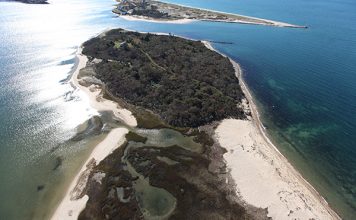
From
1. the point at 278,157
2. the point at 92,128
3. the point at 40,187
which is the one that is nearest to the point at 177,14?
the point at 92,128

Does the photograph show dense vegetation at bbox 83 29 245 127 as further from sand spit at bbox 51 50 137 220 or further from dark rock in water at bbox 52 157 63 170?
dark rock in water at bbox 52 157 63 170

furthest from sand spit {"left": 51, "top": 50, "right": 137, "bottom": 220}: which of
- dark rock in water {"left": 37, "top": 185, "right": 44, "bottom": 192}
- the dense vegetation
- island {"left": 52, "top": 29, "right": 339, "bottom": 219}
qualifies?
the dense vegetation

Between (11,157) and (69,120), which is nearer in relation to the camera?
(11,157)

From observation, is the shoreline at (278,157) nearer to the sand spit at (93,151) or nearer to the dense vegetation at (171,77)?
the dense vegetation at (171,77)

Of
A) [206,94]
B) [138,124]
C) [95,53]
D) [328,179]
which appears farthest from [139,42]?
[328,179]

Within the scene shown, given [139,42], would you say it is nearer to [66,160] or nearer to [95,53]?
[95,53]

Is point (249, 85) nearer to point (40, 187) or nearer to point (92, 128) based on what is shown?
point (92, 128)
